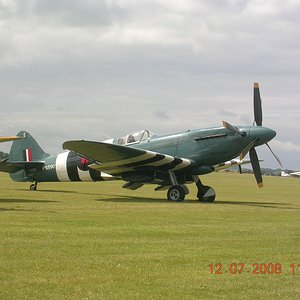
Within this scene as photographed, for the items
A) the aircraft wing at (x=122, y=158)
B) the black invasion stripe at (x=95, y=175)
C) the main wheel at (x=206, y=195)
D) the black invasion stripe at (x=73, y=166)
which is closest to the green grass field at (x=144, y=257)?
the aircraft wing at (x=122, y=158)

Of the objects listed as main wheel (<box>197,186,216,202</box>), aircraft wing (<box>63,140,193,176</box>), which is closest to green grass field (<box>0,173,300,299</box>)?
aircraft wing (<box>63,140,193,176</box>)

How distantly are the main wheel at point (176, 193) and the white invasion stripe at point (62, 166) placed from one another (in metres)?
5.62

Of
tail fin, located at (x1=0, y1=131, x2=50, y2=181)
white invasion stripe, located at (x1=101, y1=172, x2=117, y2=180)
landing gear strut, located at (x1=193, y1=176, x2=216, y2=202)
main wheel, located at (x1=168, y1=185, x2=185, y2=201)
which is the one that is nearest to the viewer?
main wheel, located at (x1=168, y1=185, x2=185, y2=201)

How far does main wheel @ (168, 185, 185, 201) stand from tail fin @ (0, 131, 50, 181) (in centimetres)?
776

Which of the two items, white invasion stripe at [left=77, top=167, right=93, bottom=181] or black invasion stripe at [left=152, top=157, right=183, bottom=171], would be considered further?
white invasion stripe at [left=77, top=167, right=93, bottom=181]

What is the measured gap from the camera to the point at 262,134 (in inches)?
693

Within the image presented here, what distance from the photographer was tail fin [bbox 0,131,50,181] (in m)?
24.1

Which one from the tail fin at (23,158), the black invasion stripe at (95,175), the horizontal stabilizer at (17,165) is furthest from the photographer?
the tail fin at (23,158)

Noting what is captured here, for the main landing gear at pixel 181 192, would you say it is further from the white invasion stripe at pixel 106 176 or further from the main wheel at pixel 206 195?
the white invasion stripe at pixel 106 176

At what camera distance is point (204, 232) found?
9352mm

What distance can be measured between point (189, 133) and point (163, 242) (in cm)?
1123

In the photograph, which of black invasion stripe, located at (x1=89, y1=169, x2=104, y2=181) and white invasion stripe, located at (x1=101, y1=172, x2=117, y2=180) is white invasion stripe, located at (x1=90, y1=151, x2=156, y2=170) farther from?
black invasion stripe, located at (x1=89, y1=169, x2=104, y2=181)

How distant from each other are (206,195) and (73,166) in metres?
5.72

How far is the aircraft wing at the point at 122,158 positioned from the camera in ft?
57.4
